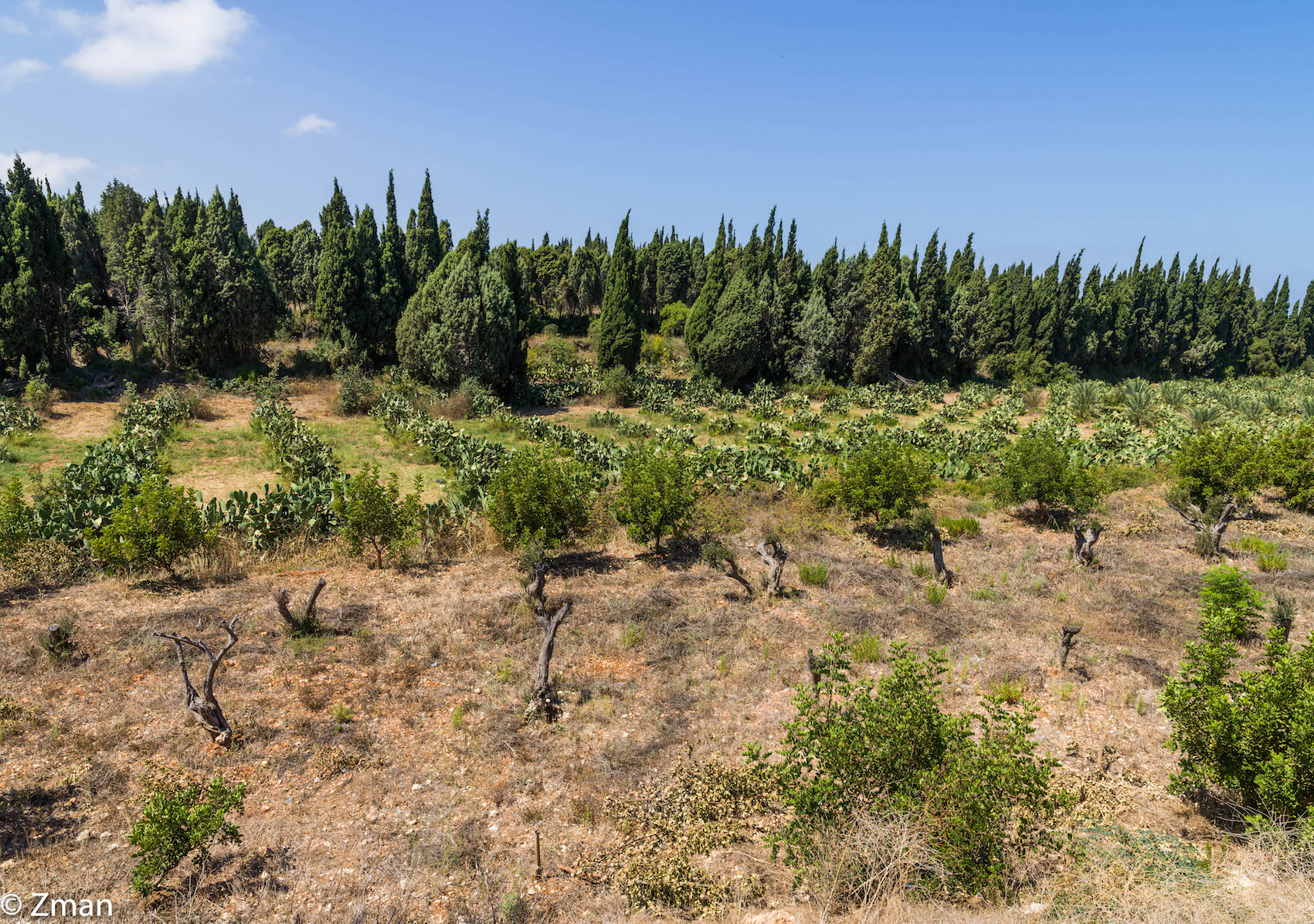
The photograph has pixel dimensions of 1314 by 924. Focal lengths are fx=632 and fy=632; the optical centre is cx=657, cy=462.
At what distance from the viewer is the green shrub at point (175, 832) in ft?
16.1

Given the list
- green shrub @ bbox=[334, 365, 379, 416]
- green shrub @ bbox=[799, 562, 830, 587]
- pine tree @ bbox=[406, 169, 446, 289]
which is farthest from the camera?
pine tree @ bbox=[406, 169, 446, 289]

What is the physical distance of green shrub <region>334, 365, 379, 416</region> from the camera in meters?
24.4

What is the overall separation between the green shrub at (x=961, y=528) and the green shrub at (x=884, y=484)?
1131mm

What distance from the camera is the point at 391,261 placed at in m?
31.1

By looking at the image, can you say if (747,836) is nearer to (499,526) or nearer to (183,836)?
(183,836)

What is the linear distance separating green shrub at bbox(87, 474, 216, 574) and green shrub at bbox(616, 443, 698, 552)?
299 inches

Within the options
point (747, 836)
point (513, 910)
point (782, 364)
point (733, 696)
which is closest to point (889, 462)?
point (733, 696)

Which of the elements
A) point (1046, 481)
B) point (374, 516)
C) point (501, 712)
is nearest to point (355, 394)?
point (374, 516)

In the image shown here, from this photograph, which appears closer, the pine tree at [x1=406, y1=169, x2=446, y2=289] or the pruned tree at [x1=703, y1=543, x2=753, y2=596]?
the pruned tree at [x1=703, y1=543, x2=753, y2=596]

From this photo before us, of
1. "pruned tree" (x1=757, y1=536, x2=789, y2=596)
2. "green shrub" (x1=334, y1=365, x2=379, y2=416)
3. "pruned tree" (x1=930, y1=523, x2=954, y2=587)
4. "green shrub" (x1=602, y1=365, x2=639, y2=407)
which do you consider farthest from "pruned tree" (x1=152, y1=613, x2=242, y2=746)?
"green shrub" (x1=602, y1=365, x2=639, y2=407)

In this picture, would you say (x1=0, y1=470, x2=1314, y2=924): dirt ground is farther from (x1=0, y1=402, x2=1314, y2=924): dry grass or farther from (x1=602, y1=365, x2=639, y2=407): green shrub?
(x1=602, y1=365, x2=639, y2=407): green shrub

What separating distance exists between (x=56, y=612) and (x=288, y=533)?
382cm

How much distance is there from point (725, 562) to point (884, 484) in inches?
166

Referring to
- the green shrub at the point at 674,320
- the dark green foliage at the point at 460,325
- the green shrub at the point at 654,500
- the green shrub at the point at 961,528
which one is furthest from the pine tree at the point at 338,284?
the green shrub at the point at 961,528
